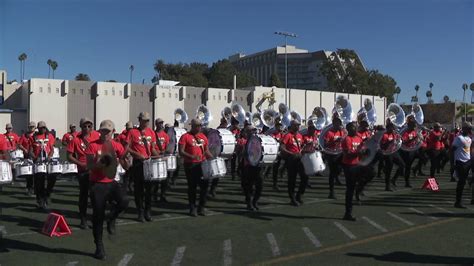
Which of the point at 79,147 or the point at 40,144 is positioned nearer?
the point at 79,147

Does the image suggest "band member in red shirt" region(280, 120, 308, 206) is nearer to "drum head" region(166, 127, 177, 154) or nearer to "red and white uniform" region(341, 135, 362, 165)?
"red and white uniform" region(341, 135, 362, 165)

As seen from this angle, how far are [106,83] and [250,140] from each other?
1993 inches

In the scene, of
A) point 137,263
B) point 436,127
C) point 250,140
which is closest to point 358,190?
point 250,140

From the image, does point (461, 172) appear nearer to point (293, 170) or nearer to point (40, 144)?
point (293, 170)

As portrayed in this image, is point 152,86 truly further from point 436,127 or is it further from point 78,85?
point 436,127

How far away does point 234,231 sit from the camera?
348 inches

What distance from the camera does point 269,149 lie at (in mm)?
11219

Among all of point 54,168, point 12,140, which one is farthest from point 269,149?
point 12,140

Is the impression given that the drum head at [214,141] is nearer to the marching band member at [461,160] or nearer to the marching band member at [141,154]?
the marching band member at [141,154]

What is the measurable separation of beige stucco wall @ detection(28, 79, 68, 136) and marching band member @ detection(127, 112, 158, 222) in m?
→ 48.3

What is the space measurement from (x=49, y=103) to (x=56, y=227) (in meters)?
50.5

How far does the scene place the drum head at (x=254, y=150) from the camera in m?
10.8

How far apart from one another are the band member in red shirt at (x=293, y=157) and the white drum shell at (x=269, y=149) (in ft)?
0.69

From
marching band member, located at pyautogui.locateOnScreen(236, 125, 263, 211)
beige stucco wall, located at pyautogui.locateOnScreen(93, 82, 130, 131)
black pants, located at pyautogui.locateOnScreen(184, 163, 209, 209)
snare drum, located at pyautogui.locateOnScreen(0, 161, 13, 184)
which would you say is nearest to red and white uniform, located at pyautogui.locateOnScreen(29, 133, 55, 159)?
snare drum, located at pyautogui.locateOnScreen(0, 161, 13, 184)
